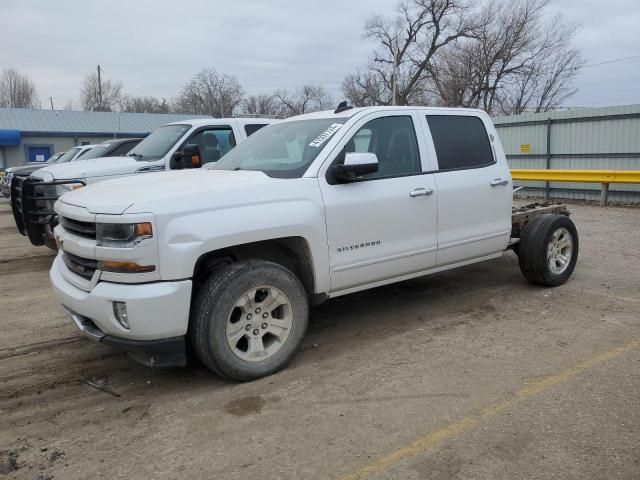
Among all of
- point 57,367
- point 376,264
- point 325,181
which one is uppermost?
point 325,181

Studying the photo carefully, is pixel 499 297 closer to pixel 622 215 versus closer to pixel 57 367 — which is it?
pixel 57 367

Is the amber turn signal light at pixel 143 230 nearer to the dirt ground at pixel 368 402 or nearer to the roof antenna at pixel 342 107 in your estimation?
the dirt ground at pixel 368 402

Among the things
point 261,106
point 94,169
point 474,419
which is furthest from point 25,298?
point 261,106

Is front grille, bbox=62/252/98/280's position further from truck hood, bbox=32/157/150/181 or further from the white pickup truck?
truck hood, bbox=32/157/150/181

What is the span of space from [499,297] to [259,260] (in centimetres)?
314

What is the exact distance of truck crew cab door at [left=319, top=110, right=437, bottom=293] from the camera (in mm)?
4297

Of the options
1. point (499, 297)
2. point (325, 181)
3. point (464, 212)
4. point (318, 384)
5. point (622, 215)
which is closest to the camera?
point (318, 384)

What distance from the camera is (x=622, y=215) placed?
473 inches

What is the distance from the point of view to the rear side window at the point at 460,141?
5.16 m

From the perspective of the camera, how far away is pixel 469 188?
205 inches

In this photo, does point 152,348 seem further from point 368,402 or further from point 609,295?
point 609,295

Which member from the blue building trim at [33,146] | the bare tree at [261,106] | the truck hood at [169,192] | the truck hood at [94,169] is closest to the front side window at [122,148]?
the truck hood at [94,169]

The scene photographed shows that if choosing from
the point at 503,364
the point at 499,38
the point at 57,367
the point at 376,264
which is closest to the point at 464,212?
the point at 376,264

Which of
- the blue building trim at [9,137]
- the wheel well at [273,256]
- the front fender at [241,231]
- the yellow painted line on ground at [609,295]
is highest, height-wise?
the blue building trim at [9,137]
